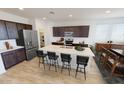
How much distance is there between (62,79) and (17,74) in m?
1.83

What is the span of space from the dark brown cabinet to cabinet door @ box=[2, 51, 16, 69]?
13.1 feet

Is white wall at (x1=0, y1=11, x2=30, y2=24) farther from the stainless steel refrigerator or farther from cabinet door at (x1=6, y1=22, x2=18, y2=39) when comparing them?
the stainless steel refrigerator

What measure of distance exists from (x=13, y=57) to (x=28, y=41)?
1133 mm

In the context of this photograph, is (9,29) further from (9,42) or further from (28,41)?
(28,41)

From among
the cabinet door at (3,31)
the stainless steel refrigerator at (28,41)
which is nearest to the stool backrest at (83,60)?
the stainless steel refrigerator at (28,41)

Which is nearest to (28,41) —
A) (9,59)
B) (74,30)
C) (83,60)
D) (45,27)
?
(9,59)

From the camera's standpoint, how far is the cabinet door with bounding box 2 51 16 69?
3154mm

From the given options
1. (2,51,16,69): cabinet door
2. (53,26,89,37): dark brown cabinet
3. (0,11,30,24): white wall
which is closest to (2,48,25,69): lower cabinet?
(2,51,16,69): cabinet door

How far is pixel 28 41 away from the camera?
4.16m

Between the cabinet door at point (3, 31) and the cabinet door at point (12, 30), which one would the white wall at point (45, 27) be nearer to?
the cabinet door at point (12, 30)

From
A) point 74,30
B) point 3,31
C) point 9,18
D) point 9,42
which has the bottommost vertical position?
point 9,42
